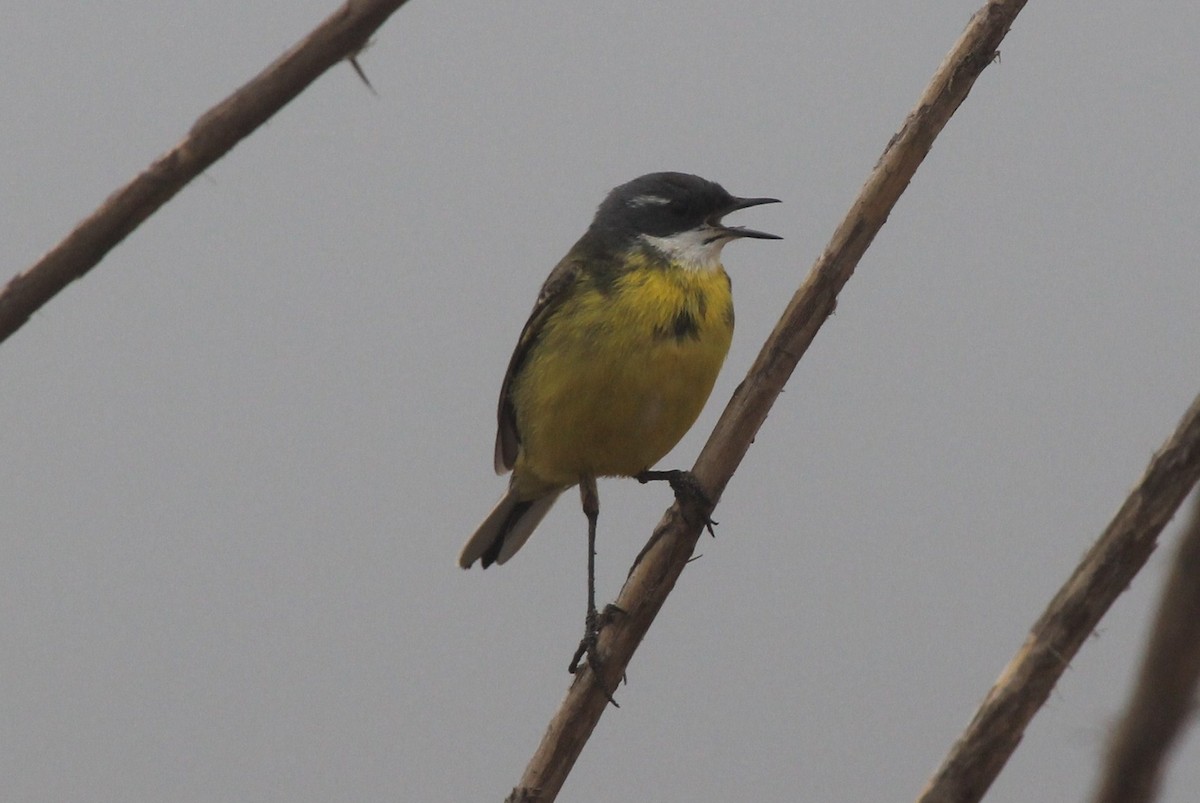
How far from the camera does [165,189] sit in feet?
5.16

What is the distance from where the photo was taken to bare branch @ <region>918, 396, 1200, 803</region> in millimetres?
1577

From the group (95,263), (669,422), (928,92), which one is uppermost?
(928,92)

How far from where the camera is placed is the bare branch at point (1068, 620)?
1577mm

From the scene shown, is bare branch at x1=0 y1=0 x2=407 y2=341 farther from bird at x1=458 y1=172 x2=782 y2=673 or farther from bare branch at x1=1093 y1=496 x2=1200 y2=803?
bird at x1=458 y1=172 x2=782 y2=673

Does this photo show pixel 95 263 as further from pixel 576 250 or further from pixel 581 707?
Result: pixel 576 250

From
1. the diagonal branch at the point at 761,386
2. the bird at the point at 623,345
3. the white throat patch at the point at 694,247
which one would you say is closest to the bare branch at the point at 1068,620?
the diagonal branch at the point at 761,386

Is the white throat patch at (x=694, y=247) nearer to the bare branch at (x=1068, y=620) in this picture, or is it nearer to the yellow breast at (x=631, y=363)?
the yellow breast at (x=631, y=363)

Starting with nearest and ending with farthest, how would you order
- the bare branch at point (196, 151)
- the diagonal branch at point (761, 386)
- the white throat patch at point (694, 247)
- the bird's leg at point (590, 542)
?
1. the bare branch at point (196, 151)
2. the diagonal branch at point (761, 386)
3. the bird's leg at point (590, 542)
4. the white throat patch at point (694, 247)

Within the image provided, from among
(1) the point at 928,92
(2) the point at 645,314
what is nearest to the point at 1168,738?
(1) the point at 928,92

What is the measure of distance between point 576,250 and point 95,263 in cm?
356

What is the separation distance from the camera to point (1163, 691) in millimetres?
798

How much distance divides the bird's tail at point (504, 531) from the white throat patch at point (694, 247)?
124 cm

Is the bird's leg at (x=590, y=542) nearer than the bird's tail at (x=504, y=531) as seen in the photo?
Yes

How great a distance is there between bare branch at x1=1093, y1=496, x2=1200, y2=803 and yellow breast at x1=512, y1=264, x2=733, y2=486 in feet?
11.8
